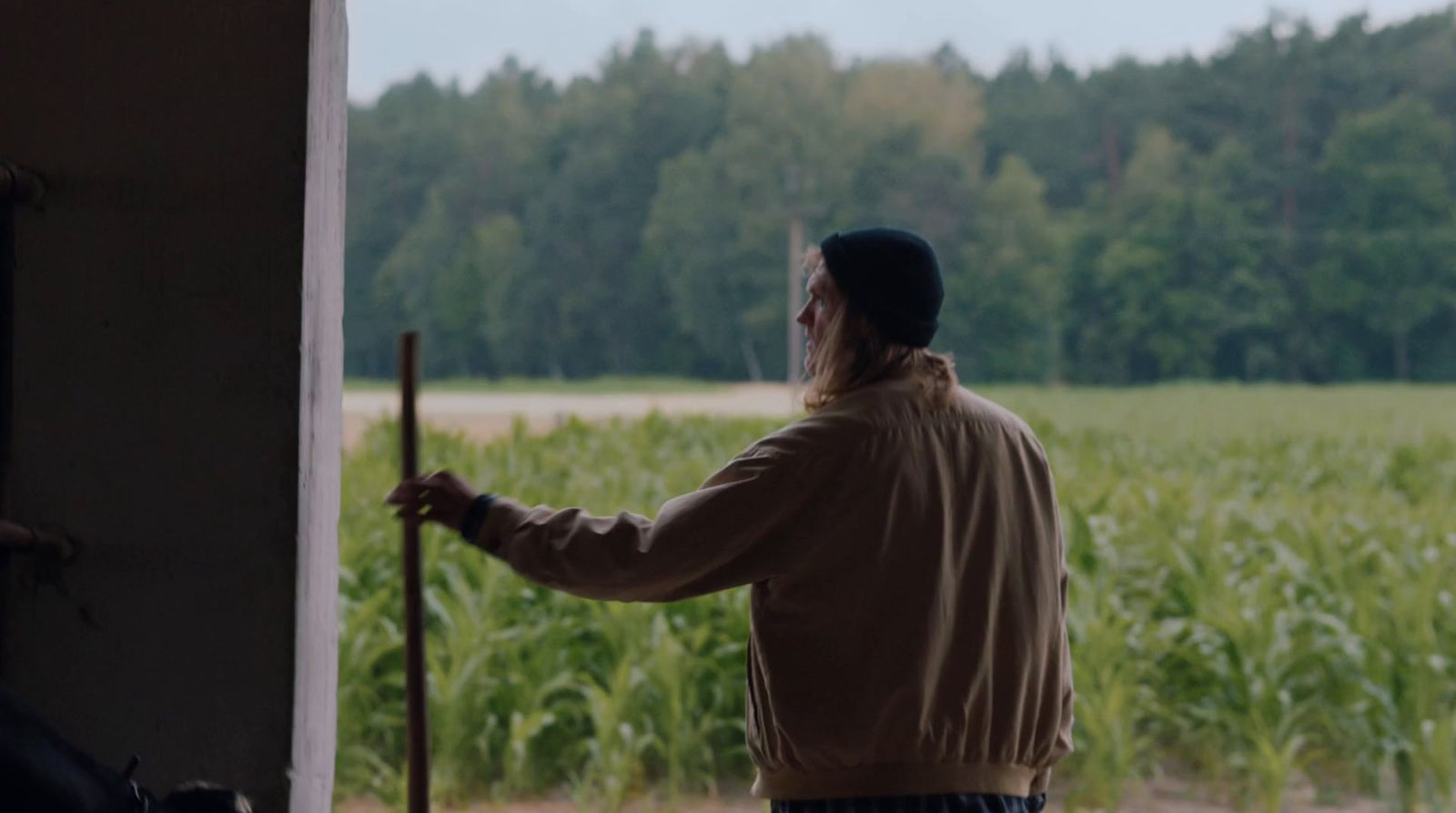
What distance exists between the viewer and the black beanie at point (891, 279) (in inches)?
63.9

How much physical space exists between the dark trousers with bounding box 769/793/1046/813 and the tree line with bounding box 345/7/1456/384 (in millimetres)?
10849

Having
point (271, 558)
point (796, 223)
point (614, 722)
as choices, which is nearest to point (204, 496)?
point (271, 558)

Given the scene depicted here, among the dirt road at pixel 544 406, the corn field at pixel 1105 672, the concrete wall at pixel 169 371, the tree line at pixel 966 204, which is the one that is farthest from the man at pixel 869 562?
the tree line at pixel 966 204

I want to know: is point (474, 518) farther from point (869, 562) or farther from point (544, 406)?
point (544, 406)

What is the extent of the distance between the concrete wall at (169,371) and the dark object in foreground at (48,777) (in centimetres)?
37

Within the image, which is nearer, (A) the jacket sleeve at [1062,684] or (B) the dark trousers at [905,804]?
(B) the dark trousers at [905,804]

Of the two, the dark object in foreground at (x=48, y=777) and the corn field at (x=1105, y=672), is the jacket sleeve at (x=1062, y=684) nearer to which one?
the dark object in foreground at (x=48, y=777)

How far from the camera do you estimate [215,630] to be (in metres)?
1.62

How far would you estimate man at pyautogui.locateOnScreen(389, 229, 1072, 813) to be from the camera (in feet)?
5.08

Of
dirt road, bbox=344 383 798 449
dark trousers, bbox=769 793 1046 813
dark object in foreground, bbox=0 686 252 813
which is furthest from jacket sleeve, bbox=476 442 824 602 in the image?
dirt road, bbox=344 383 798 449

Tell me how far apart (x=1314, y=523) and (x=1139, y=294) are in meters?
13.1

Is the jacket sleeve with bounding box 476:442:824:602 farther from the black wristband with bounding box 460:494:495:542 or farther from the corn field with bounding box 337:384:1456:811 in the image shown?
the corn field with bounding box 337:384:1456:811

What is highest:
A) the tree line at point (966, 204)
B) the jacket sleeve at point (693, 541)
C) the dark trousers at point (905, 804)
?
the tree line at point (966, 204)

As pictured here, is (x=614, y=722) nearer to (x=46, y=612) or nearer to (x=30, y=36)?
(x=46, y=612)
